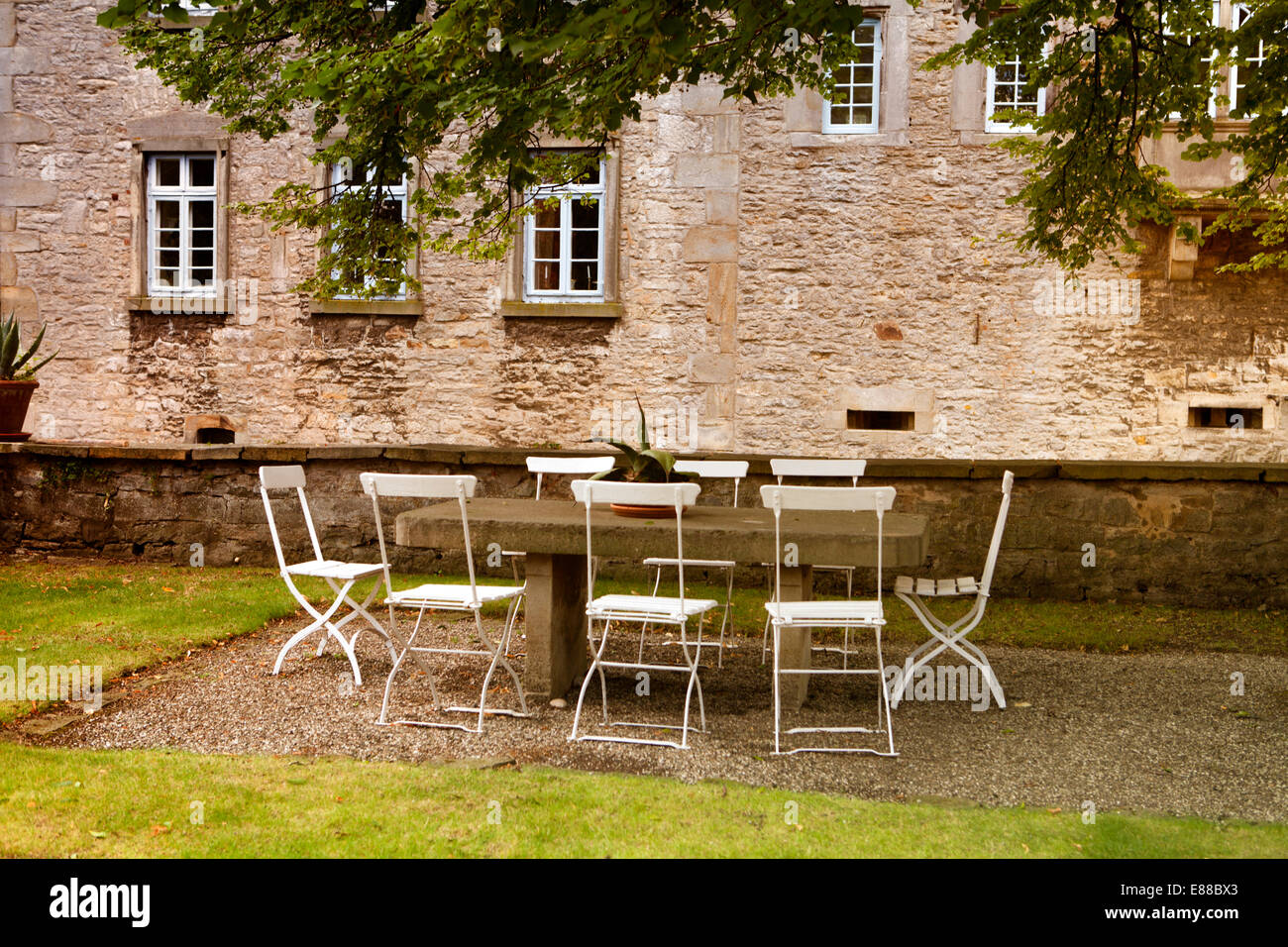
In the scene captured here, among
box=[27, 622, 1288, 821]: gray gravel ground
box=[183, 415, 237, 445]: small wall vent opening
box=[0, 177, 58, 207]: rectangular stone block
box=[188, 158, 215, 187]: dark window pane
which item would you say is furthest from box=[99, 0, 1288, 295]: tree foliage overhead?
box=[0, 177, 58, 207]: rectangular stone block

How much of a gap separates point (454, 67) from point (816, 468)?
123 inches

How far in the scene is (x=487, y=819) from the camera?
3.77 meters

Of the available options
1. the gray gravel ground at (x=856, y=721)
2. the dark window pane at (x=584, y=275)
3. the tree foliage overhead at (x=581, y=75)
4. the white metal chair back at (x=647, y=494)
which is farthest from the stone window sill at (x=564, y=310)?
the white metal chair back at (x=647, y=494)

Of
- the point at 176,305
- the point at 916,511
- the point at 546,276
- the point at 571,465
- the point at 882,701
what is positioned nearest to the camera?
the point at 882,701

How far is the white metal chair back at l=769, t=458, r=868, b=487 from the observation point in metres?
7.06

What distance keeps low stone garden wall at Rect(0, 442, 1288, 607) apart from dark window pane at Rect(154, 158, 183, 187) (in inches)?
197

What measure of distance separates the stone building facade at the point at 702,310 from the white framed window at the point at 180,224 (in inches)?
5.7

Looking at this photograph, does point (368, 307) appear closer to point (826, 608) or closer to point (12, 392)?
point (12, 392)

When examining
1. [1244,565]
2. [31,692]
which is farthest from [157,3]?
[1244,565]

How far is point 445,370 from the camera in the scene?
1272 cm

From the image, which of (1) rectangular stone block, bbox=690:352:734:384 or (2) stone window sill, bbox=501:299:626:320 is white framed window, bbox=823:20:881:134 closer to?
(1) rectangular stone block, bbox=690:352:734:384

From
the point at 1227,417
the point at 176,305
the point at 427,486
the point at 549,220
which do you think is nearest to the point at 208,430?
the point at 176,305
